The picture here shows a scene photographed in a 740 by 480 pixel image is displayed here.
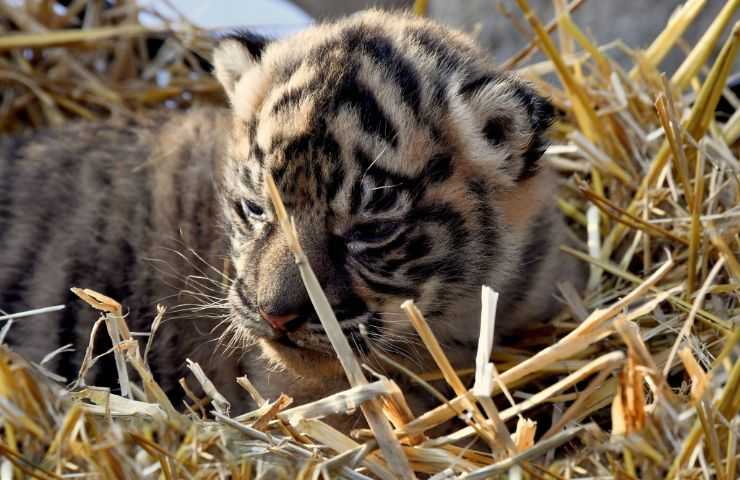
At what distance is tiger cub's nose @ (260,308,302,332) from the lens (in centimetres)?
207

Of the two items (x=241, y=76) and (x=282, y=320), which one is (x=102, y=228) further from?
(x=282, y=320)

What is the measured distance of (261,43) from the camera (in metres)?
2.69

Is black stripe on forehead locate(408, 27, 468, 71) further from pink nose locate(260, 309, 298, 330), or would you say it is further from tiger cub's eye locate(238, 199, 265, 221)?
pink nose locate(260, 309, 298, 330)

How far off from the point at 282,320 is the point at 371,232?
0.97 ft

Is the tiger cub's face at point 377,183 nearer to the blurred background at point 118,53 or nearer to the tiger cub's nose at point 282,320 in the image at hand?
the tiger cub's nose at point 282,320

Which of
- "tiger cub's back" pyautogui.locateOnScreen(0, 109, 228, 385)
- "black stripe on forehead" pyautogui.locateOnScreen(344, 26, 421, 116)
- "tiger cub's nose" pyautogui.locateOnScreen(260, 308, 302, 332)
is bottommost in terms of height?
"tiger cub's back" pyautogui.locateOnScreen(0, 109, 228, 385)

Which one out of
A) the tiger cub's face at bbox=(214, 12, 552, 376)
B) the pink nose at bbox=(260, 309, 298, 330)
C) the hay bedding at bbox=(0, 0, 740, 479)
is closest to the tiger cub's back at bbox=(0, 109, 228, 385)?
the hay bedding at bbox=(0, 0, 740, 479)

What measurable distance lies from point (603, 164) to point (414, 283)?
100cm

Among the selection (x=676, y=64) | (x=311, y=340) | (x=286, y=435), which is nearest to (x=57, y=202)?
(x=311, y=340)

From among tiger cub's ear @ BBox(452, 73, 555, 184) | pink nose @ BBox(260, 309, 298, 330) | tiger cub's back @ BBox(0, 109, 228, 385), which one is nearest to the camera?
pink nose @ BBox(260, 309, 298, 330)

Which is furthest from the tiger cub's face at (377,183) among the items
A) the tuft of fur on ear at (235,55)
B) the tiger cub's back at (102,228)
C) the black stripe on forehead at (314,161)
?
the tiger cub's back at (102,228)

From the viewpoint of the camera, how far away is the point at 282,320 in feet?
6.81

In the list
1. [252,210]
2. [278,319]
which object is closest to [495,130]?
[252,210]

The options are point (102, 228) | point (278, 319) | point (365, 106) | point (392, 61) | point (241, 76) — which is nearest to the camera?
point (278, 319)
